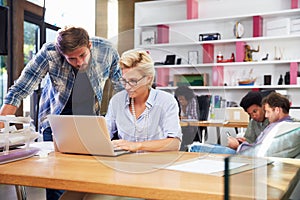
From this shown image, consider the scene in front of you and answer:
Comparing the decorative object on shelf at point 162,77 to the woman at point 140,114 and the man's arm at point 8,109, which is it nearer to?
the woman at point 140,114

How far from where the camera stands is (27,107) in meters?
4.11

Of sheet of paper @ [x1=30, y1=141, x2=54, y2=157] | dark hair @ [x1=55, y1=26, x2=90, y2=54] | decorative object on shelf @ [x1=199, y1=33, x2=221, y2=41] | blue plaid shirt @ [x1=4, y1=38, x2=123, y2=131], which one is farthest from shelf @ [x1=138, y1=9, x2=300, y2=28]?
sheet of paper @ [x1=30, y1=141, x2=54, y2=157]

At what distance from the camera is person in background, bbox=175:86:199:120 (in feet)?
3.86

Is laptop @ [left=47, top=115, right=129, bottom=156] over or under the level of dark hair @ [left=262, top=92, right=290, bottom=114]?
under

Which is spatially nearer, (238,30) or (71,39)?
(71,39)

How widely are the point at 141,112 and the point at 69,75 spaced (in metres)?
0.69

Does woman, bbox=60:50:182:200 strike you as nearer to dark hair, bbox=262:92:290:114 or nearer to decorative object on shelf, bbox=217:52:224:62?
dark hair, bbox=262:92:290:114

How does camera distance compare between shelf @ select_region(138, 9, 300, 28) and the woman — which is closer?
the woman

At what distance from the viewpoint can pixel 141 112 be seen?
4.12 ft

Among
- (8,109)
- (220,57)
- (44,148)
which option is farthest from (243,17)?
(44,148)

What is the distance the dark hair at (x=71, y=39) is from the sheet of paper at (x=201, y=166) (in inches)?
26.1

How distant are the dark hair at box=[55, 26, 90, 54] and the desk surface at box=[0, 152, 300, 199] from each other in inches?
20.1

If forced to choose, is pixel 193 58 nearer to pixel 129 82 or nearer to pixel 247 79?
pixel 129 82

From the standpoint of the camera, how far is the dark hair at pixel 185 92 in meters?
1.18
